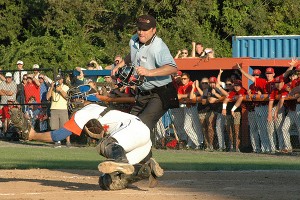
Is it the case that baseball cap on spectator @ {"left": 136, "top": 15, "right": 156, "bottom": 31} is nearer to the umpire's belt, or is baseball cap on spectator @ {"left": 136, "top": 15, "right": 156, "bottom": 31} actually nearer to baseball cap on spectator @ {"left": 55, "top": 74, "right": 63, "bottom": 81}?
the umpire's belt

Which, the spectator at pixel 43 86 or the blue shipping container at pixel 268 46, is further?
the spectator at pixel 43 86

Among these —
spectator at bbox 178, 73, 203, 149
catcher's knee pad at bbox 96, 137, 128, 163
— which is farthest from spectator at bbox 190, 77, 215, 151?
catcher's knee pad at bbox 96, 137, 128, 163

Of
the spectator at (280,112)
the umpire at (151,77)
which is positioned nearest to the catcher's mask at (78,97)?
the umpire at (151,77)

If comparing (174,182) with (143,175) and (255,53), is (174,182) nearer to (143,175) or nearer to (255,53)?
(143,175)

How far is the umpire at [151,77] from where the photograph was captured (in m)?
10.3

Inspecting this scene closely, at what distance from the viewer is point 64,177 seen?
12047 mm

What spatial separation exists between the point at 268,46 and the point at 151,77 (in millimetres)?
14301

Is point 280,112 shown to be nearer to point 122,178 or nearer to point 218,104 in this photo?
point 218,104

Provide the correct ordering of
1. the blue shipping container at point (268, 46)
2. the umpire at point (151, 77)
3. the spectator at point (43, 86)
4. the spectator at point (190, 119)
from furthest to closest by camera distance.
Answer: the spectator at point (43, 86) < the blue shipping container at point (268, 46) < the spectator at point (190, 119) < the umpire at point (151, 77)

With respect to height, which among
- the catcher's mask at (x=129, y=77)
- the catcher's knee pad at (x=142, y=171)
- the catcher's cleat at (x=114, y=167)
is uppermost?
the catcher's mask at (x=129, y=77)

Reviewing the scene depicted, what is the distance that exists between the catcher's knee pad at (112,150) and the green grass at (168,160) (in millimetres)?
4235

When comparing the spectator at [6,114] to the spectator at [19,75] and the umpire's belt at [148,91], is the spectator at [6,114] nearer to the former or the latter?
the spectator at [19,75]

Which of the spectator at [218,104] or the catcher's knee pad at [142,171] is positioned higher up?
the catcher's knee pad at [142,171]

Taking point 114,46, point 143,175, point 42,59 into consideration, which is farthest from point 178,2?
point 143,175
